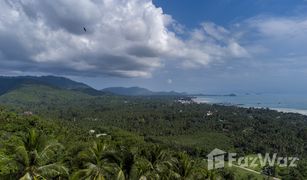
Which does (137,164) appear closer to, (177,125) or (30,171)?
(30,171)

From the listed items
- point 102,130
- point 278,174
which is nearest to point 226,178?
point 278,174

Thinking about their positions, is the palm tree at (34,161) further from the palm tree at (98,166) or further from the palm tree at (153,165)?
the palm tree at (153,165)

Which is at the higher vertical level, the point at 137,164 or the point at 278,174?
the point at 137,164

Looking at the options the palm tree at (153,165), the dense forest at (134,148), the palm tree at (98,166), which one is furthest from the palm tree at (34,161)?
the palm tree at (153,165)

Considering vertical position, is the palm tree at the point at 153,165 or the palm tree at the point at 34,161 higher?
the palm tree at the point at 34,161

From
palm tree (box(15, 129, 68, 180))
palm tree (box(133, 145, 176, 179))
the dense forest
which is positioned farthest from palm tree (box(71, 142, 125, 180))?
palm tree (box(133, 145, 176, 179))

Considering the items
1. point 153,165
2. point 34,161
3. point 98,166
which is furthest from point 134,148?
point 34,161

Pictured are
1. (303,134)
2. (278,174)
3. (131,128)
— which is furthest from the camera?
(131,128)

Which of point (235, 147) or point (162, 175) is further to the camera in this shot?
point (235, 147)

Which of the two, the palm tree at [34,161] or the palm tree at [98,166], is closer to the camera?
the palm tree at [34,161]
